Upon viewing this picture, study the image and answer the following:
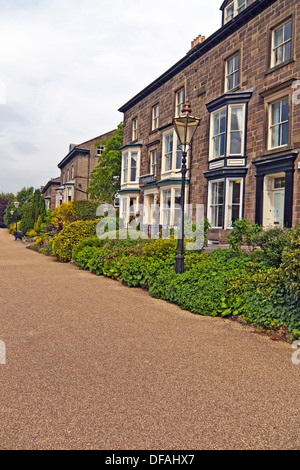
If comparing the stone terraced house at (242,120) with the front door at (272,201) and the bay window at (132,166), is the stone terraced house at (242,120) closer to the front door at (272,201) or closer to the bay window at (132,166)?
the front door at (272,201)

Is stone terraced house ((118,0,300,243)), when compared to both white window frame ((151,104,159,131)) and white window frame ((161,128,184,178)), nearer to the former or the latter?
white window frame ((161,128,184,178))

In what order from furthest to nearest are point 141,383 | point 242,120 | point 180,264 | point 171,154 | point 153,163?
point 153,163 → point 171,154 → point 242,120 → point 180,264 → point 141,383

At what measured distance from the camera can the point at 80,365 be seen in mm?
4176

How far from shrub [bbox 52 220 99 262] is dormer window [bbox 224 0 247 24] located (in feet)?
38.6

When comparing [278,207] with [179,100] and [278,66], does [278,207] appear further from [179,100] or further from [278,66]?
[179,100]

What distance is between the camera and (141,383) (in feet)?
Result: 12.2

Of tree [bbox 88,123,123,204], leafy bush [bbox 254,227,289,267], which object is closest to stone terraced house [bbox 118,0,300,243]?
leafy bush [bbox 254,227,289,267]

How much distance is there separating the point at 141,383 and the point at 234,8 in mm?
18825

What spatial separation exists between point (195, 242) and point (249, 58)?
28.9ft

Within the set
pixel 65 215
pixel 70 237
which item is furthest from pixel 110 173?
pixel 70 237

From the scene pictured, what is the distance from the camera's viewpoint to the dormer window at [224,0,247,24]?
16.8 metres

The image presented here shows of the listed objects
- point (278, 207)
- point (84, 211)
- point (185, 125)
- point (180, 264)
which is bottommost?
point (180, 264)

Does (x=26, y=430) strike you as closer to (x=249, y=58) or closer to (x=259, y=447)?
(x=259, y=447)

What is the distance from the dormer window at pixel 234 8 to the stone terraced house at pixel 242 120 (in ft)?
0.14
